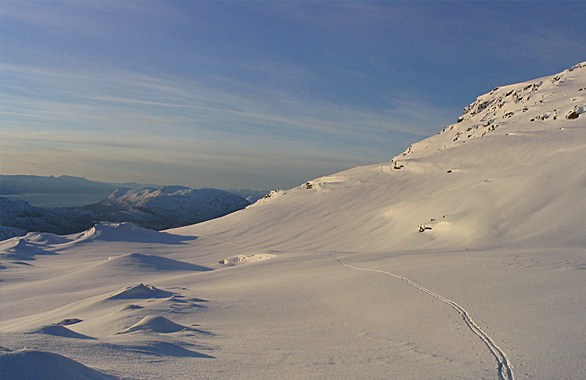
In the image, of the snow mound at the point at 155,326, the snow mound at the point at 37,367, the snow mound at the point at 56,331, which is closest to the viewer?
the snow mound at the point at 37,367

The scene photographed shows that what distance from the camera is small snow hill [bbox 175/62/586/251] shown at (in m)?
14.2

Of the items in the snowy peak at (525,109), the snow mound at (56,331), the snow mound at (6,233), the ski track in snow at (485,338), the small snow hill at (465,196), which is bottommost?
the snow mound at (6,233)

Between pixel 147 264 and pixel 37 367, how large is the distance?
13872 millimetres

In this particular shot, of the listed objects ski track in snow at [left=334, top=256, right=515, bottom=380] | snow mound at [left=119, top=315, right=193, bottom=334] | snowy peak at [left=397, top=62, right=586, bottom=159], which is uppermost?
snowy peak at [left=397, top=62, right=586, bottom=159]

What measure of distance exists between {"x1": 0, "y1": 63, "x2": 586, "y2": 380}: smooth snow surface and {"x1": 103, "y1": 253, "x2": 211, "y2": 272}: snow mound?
73 millimetres

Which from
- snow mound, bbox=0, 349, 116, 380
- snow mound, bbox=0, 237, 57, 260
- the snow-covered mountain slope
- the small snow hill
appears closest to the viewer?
snow mound, bbox=0, 349, 116, 380

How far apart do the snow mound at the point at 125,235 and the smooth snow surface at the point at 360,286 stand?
0.12 m

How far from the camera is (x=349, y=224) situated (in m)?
22.2

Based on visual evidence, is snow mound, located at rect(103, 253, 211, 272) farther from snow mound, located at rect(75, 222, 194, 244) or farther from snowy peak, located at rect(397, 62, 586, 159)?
snowy peak, located at rect(397, 62, 586, 159)

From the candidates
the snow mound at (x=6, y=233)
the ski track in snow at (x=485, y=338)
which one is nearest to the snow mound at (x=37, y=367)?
the ski track in snow at (x=485, y=338)

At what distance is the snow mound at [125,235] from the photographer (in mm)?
25266

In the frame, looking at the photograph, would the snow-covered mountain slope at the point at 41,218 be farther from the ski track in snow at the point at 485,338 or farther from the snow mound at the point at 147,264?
the ski track in snow at the point at 485,338

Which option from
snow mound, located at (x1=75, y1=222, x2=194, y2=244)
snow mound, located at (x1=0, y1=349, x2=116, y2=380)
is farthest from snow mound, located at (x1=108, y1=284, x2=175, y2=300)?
snow mound, located at (x1=75, y1=222, x2=194, y2=244)

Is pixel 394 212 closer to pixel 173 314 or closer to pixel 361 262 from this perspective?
pixel 361 262
